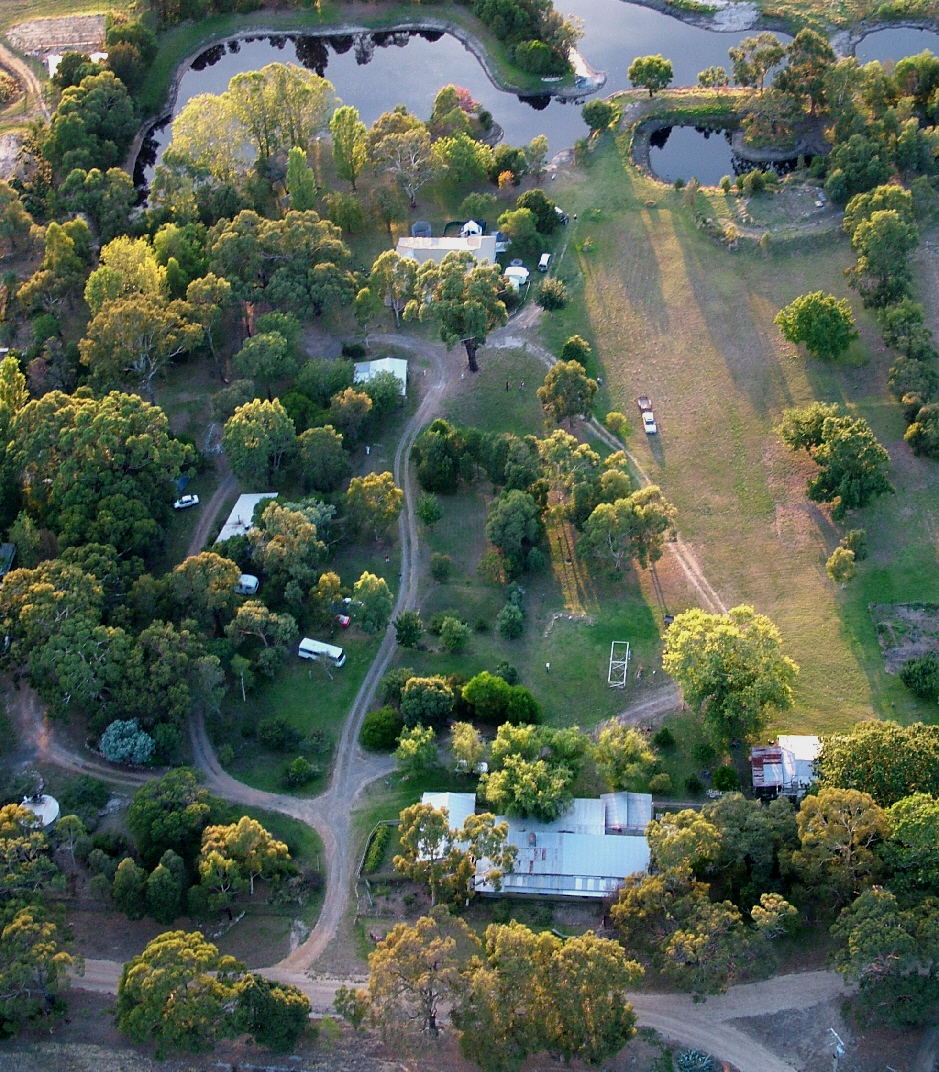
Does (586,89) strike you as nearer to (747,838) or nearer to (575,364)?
(575,364)

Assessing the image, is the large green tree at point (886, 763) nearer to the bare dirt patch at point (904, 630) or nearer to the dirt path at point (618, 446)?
the bare dirt patch at point (904, 630)

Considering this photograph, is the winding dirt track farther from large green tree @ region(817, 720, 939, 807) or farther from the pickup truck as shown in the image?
large green tree @ region(817, 720, 939, 807)

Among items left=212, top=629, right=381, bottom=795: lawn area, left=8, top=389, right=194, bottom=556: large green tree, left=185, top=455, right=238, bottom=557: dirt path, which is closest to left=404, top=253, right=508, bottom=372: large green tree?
left=185, top=455, right=238, bottom=557: dirt path

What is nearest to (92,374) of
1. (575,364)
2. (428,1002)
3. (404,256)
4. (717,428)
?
(404,256)

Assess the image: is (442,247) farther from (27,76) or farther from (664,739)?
(27,76)

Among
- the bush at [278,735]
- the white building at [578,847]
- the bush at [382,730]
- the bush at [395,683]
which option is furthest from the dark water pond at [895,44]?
the bush at [278,735]

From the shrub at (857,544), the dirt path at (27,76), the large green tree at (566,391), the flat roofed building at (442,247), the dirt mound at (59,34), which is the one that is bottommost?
the shrub at (857,544)

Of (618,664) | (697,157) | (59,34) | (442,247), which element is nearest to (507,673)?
(618,664)
